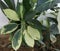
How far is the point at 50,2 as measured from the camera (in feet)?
2.13

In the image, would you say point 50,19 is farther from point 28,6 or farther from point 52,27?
point 28,6

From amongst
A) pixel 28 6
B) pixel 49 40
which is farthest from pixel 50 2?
pixel 49 40

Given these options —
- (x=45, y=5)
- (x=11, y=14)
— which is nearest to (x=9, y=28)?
(x=11, y=14)

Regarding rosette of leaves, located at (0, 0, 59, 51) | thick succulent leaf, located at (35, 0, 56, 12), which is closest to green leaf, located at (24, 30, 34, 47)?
rosette of leaves, located at (0, 0, 59, 51)

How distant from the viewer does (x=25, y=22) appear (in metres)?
0.67

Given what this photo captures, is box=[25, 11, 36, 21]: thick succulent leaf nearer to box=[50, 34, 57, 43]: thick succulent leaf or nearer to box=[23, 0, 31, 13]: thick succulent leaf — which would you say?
box=[23, 0, 31, 13]: thick succulent leaf

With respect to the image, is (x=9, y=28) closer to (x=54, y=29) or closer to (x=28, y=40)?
(x=28, y=40)

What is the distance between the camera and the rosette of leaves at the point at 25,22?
64cm

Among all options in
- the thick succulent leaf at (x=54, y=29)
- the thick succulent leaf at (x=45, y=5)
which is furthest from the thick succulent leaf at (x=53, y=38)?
the thick succulent leaf at (x=45, y=5)

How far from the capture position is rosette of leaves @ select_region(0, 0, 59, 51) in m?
0.64

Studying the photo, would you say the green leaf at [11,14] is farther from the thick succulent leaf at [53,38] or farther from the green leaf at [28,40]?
the thick succulent leaf at [53,38]

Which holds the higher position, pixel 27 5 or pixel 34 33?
pixel 27 5

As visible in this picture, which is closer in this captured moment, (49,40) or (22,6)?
(22,6)

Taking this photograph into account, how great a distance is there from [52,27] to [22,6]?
0.18 metres
